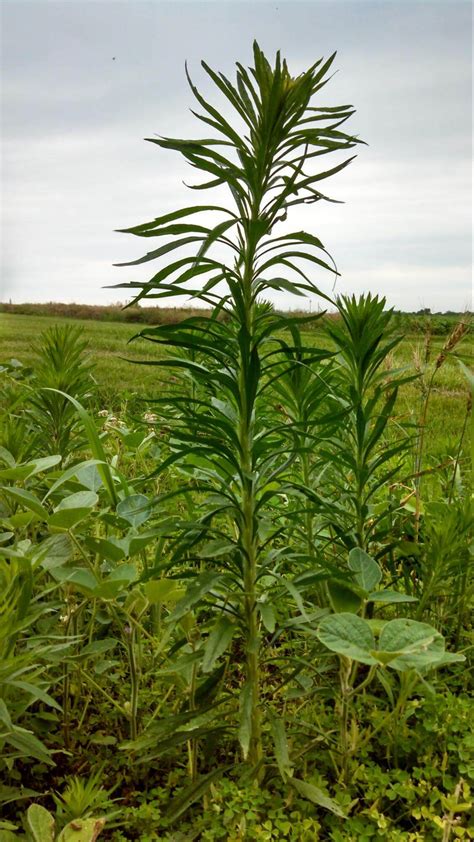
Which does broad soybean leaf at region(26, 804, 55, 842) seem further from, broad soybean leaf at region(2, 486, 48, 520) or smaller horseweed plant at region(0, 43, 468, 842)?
broad soybean leaf at region(2, 486, 48, 520)

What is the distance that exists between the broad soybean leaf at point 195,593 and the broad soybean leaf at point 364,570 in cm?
26

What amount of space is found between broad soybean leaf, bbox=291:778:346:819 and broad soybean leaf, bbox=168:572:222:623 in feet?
1.29

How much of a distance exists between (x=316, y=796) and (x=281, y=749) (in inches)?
5.4

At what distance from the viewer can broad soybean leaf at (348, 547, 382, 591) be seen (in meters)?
1.26

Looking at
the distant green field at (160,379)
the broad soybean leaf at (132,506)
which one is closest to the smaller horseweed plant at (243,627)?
the broad soybean leaf at (132,506)

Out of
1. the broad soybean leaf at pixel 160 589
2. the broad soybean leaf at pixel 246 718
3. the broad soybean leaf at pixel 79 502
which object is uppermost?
the broad soybean leaf at pixel 79 502

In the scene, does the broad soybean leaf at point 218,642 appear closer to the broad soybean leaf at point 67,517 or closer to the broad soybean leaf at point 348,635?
the broad soybean leaf at point 348,635

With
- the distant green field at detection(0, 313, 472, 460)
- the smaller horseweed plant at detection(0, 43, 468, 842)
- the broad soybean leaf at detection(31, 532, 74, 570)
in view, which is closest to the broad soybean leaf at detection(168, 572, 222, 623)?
the smaller horseweed plant at detection(0, 43, 468, 842)

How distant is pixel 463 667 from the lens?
1.72m

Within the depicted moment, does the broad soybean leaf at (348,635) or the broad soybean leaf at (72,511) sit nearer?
the broad soybean leaf at (348,635)

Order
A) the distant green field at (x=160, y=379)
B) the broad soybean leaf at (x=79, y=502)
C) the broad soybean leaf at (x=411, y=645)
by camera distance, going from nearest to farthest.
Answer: the broad soybean leaf at (x=411, y=645) → the broad soybean leaf at (x=79, y=502) → the distant green field at (x=160, y=379)

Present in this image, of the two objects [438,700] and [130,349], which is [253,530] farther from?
[130,349]

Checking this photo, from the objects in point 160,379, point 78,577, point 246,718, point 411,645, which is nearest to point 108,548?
point 78,577

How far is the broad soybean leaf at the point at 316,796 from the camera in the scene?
1.20 metres
